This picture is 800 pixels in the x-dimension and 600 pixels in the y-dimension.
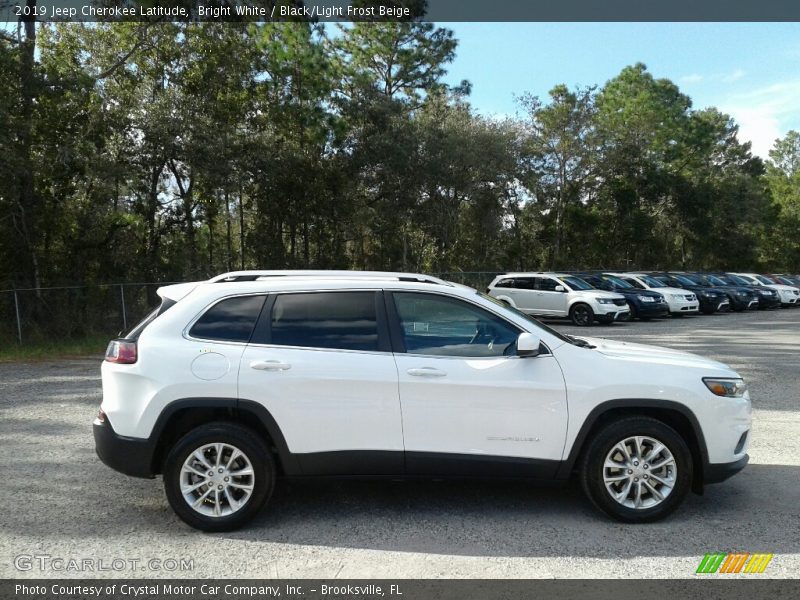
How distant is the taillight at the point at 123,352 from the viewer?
16.3 feet

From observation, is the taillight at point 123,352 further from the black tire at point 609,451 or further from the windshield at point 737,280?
the windshield at point 737,280

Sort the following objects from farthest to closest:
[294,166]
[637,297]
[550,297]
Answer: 1. [294,166]
2. [637,297]
3. [550,297]

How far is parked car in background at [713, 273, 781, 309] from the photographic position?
3094cm

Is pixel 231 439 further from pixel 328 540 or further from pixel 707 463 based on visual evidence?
pixel 707 463

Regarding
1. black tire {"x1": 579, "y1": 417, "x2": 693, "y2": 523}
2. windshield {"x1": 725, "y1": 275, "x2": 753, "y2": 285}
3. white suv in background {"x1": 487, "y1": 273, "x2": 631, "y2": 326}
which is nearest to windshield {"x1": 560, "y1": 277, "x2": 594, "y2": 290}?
white suv in background {"x1": 487, "y1": 273, "x2": 631, "y2": 326}

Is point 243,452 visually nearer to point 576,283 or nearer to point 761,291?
point 576,283

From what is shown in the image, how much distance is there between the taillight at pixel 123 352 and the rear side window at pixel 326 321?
96 centimetres

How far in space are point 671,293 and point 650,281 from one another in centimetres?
117

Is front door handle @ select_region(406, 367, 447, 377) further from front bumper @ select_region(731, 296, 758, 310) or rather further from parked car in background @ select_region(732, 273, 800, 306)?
parked car in background @ select_region(732, 273, 800, 306)

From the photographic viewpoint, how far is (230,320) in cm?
510

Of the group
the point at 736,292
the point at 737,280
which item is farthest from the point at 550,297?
the point at 737,280

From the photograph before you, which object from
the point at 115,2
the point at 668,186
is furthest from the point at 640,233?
the point at 115,2

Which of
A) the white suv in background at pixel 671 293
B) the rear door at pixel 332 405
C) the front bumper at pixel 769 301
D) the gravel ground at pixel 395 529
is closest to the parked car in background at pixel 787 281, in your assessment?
the front bumper at pixel 769 301

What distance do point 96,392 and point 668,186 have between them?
138 ft
